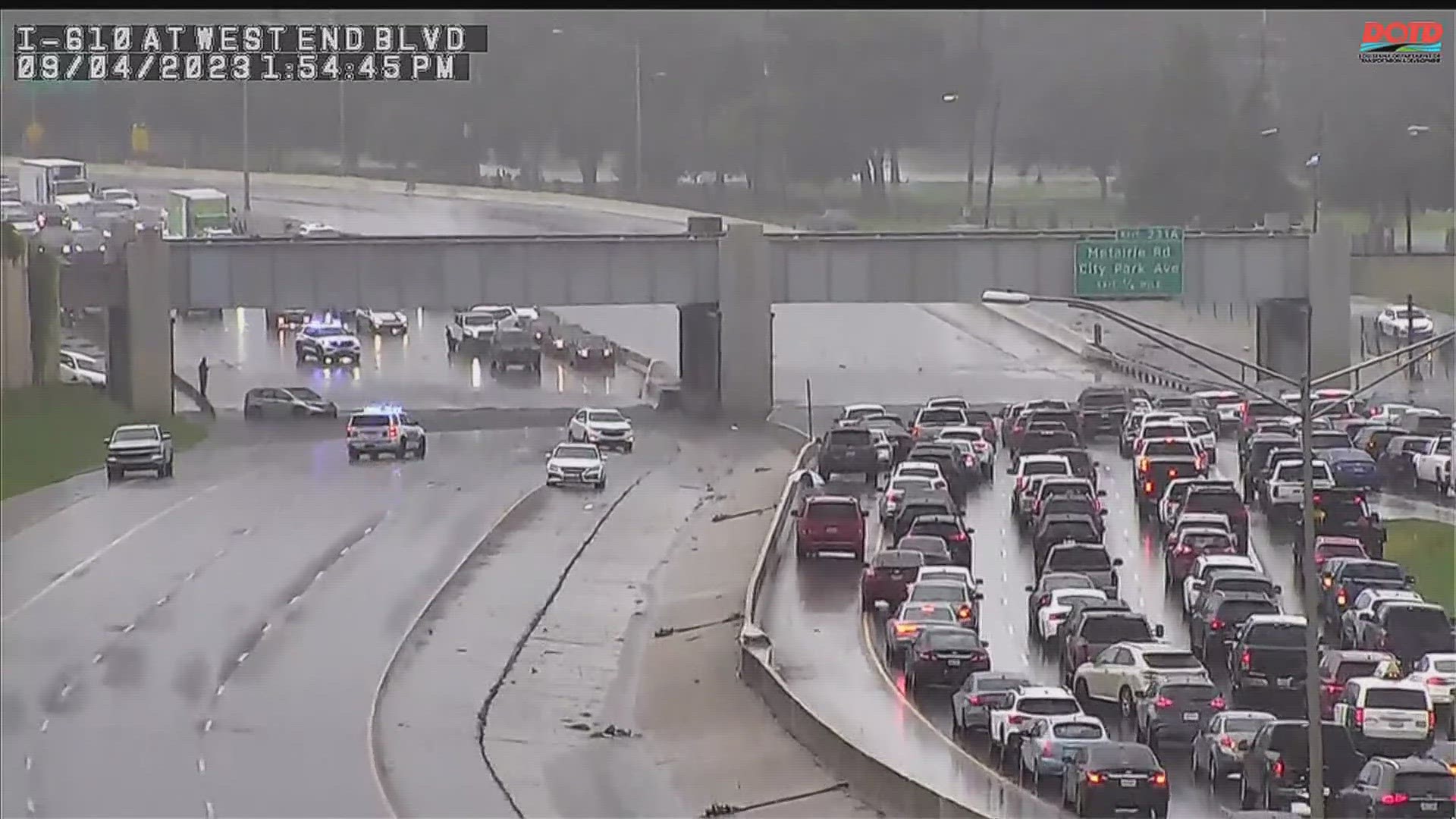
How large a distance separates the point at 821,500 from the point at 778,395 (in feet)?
116

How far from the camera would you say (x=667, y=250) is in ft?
251

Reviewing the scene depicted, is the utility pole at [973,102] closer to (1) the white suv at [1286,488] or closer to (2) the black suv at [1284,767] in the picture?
(1) the white suv at [1286,488]

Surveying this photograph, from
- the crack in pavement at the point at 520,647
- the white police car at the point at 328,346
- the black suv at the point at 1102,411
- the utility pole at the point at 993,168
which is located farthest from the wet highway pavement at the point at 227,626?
the utility pole at the point at 993,168

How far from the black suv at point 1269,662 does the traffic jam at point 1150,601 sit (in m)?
0.03

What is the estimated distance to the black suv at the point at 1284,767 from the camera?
1145 inches

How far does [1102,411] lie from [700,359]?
1560 cm

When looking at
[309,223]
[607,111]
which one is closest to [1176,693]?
[309,223]

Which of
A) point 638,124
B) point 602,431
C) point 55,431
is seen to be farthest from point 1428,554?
point 638,124

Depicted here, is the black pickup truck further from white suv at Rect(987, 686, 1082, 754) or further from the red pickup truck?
white suv at Rect(987, 686, 1082, 754)

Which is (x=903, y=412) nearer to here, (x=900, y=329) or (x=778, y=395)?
(x=778, y=395)

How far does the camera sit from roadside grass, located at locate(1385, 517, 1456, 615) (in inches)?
1725

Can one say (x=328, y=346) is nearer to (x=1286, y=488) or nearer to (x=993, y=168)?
(x=993, y=168)

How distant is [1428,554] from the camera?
156ft

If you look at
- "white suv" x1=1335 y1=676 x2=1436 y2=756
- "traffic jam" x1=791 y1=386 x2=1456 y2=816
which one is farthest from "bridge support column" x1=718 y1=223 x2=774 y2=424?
"white suv" x1=1335 y1=676 x2=1436 y2=756
